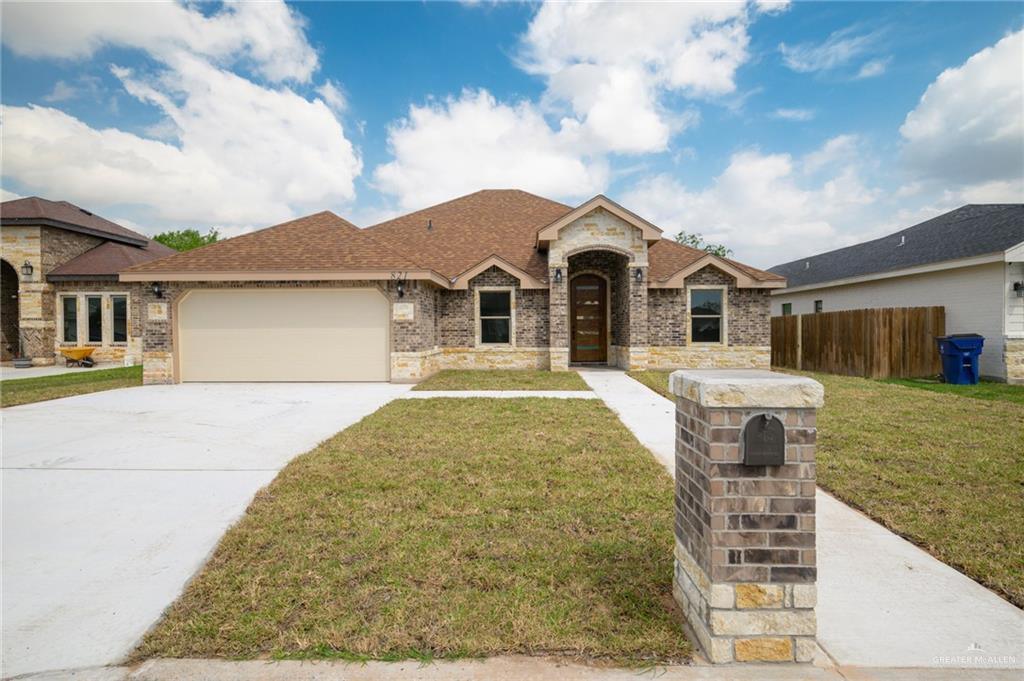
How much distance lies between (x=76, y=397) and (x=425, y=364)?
770cm

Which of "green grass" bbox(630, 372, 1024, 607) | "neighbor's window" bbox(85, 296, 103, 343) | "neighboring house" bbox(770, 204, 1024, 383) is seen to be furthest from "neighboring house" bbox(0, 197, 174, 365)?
"neighboring house" bbox(770, 204, 1024, 383)

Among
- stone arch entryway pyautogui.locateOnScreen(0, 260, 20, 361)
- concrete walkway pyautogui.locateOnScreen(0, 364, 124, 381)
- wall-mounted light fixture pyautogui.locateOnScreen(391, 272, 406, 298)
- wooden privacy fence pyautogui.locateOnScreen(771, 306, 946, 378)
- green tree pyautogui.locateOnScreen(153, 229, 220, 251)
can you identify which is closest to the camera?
wall-mounted light fixture pyautogui.locateOnScreen(391, 272, 406, 298)

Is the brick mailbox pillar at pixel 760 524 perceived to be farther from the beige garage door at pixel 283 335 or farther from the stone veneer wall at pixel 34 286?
the stone veneer wall at pixel 34 286

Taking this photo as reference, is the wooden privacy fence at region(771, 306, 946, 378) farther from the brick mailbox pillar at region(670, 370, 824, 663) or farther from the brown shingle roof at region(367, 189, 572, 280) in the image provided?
the brick mailbox pillar at region(670, 370, 824, 663)

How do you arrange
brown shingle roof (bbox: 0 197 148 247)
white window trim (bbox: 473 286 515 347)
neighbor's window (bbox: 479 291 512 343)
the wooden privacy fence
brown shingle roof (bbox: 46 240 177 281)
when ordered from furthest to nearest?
1. brown shingle roof (bbox: 46 240 177 281)
2. brown shingle roof (bbox: 0 197 148 247)
3. neighbor's window (bbox: 479 291 512 343)
4. white window trim (bbox: 473 286 515 347)
5. the wooden privacy fence

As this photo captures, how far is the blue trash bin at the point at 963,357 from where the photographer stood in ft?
40.4

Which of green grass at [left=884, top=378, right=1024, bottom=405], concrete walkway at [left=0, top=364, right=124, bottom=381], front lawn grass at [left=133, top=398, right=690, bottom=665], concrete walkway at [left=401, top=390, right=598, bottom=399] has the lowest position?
front lawn grass at [left=133, top=398, right=690, bottom=665]

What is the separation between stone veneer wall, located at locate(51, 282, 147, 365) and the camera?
18.6 m

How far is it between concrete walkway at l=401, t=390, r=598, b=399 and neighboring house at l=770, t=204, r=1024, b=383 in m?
11.9

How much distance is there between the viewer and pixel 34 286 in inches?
719

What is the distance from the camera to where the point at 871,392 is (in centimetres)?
1038

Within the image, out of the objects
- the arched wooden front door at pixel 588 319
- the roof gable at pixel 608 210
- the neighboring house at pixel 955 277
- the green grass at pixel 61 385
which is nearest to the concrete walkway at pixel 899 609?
the roof gable at pixel 608 210

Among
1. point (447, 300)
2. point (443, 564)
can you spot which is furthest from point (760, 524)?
point (447, 300)

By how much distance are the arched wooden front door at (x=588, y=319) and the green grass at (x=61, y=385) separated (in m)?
13.1
